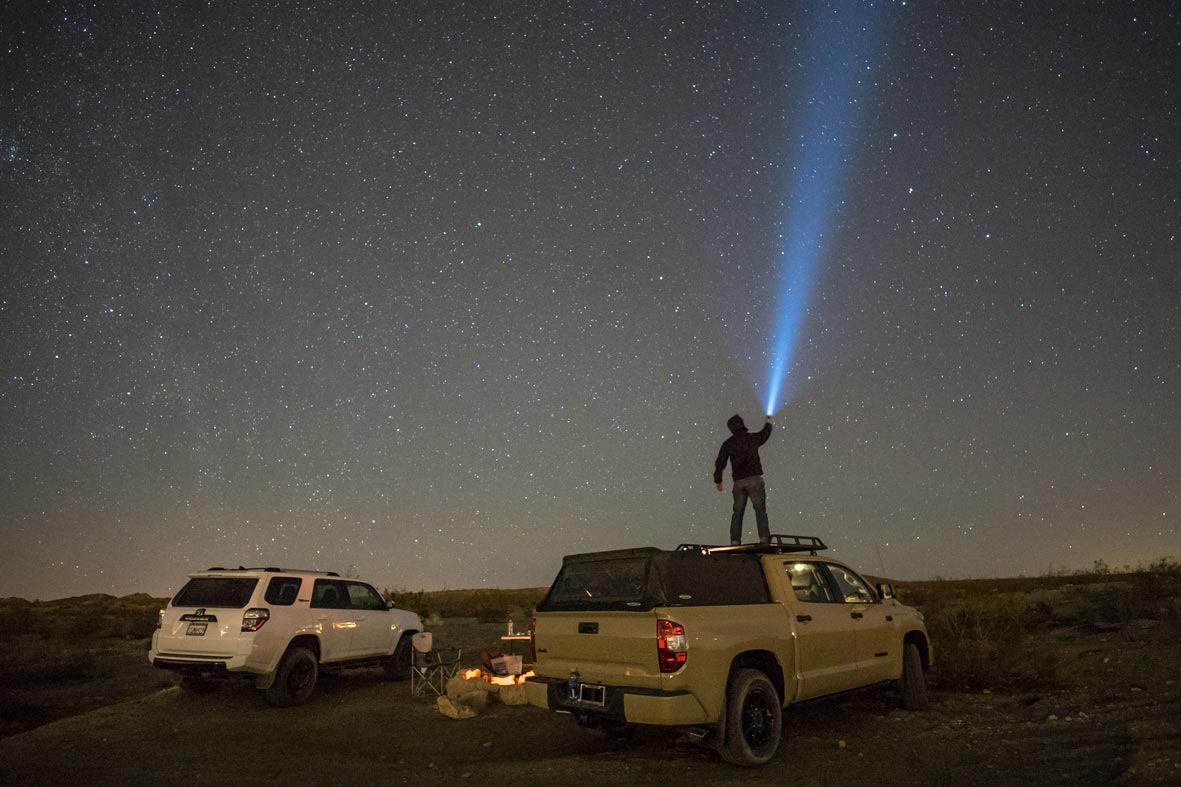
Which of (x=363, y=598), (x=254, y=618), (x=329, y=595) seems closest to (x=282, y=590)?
(x=254, y=618)

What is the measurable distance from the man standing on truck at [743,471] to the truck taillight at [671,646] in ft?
17.3

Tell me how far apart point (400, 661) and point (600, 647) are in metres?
7.38

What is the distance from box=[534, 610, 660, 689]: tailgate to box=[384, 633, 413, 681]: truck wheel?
6.29 metres

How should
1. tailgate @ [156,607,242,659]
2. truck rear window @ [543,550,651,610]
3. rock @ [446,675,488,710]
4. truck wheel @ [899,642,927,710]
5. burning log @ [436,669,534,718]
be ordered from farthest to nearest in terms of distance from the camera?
rock @ [446,675,488,710], tailgate @ [156,607,242,659], burning log @ [436,669,534,718], truck wheel @ [899,642,927,710], truck rear window @ [543,550,651,610]

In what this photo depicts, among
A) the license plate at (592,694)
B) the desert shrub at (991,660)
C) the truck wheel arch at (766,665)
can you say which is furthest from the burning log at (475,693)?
the desert shrub at (991,660)

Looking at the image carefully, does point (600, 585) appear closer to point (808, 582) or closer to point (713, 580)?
point (713, 580)

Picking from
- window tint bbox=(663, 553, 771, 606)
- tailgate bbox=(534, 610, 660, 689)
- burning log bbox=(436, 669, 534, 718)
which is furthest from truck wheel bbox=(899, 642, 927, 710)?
burning log bbox=(436, 669, 534, 718)

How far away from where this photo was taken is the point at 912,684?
8.77 metres

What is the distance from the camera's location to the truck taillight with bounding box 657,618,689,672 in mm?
5914

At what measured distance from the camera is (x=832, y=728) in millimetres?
7996

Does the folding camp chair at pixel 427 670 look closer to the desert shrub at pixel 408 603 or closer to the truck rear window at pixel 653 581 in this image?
the truck rear window at pixel 653 581

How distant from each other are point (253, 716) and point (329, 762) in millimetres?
2988

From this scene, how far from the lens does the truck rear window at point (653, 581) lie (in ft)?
21.0

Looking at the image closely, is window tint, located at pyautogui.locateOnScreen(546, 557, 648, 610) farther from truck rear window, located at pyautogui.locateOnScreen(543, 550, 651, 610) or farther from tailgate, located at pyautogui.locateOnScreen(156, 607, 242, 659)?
tailgate, located at pyautogui.locateOnScreen(156, 607, 242, 659)
